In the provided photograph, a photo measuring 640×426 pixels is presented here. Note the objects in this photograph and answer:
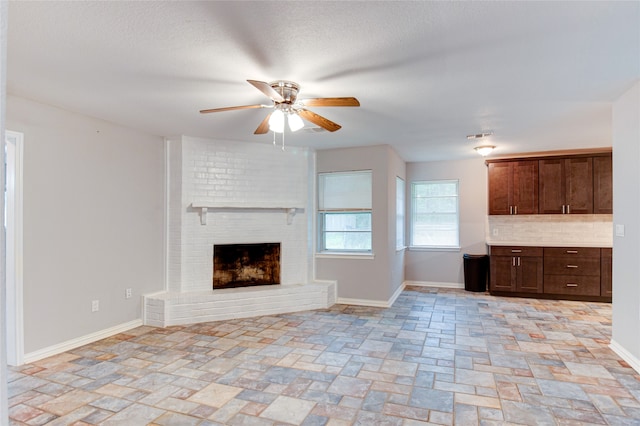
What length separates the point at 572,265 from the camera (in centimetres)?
557

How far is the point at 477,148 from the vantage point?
5523mm

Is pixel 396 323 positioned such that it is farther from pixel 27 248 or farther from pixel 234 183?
pixel 27 248

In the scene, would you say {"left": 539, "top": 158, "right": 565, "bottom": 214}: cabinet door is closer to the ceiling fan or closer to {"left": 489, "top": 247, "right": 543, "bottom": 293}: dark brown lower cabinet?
{"left": 489, "top": 247, "right": 543, "bottom": 293}: dark brown lower cabinet

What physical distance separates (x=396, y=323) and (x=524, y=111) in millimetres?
2782

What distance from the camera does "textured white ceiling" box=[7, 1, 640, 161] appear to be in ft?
6.45

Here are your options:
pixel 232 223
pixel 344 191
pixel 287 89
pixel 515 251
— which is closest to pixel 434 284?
pixel 515 251

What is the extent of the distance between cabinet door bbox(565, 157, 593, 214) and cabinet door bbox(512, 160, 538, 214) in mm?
442

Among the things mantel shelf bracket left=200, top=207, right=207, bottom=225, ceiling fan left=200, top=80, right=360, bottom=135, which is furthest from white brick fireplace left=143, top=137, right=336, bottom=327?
ceiling fan left=200, top=80, right=360, bottom=135

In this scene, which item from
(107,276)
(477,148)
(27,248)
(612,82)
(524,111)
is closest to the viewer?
(612,82)

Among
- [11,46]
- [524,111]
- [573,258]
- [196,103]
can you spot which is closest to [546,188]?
[573,258]

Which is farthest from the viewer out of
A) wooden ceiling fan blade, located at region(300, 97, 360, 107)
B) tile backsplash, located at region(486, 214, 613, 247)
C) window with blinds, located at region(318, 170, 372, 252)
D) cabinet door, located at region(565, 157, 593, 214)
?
tile backsplash, located at region(486, 214, 613, 247)

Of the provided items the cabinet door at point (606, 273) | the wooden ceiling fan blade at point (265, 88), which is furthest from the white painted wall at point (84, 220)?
the cabinet door at point (606, 273)

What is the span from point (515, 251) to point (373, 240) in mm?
2444

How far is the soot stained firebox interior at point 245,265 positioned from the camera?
514 cm
